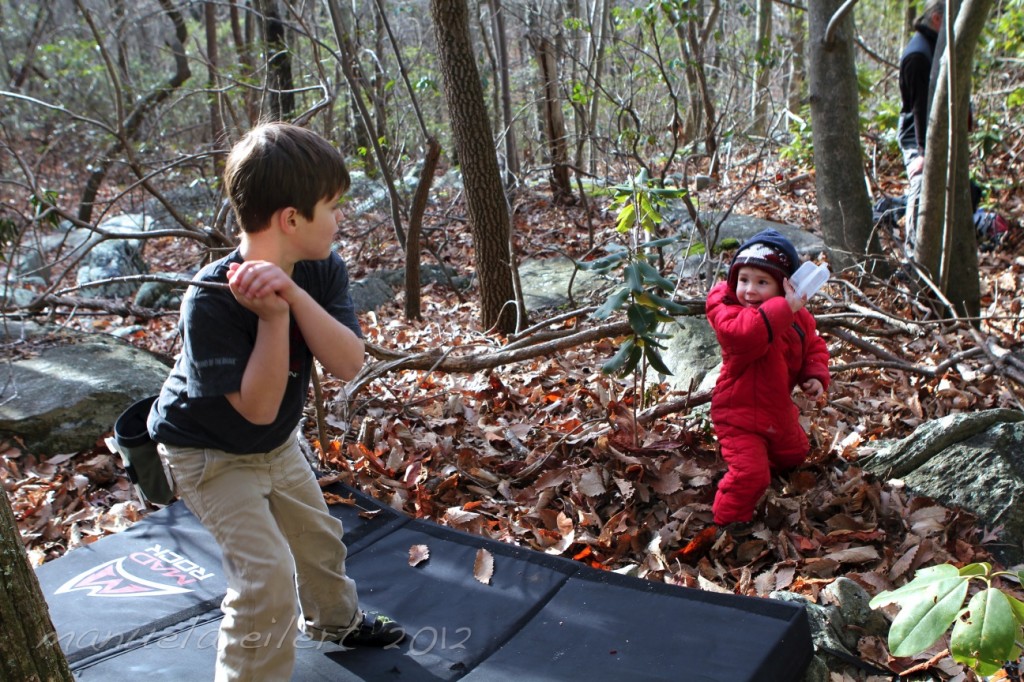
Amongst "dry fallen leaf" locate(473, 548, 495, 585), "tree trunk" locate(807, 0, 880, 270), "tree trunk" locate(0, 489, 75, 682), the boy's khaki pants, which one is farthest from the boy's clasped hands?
"tree trunk" locate(807, 0, 880, 270)

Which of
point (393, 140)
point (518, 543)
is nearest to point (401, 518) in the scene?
point (518, 543)

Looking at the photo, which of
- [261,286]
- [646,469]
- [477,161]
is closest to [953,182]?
[646,469]

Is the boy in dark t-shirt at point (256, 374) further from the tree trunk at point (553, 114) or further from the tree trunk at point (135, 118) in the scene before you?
the tree trunk at point (553, 114)

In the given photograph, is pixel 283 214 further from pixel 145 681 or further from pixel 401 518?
pixel 401 518

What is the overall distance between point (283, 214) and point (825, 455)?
256 cm

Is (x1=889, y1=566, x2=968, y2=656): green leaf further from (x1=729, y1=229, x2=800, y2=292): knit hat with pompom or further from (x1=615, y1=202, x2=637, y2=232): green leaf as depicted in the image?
(x1=615, y1=202, x2=637, y2=232): green leaf

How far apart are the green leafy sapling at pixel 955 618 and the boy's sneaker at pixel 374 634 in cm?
159

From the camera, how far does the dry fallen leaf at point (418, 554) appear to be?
297 centimetres

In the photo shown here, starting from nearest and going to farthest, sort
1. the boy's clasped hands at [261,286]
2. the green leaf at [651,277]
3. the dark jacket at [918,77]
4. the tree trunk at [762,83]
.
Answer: the boy's clasped hands at [261,286], the green leaf at [651,277], the dark jacket at [918,77], the tree trunk at [762,83]

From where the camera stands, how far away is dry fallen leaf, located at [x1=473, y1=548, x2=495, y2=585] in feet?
9.23

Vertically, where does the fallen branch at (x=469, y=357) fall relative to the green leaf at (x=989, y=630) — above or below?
below

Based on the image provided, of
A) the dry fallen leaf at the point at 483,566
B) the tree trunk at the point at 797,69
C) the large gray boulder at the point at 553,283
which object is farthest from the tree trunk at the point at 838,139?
the tree trunk at the point at 797,69

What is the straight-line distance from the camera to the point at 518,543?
3354 mm

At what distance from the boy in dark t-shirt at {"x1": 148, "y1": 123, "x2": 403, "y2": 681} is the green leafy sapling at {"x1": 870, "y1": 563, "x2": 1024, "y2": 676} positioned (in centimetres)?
140
